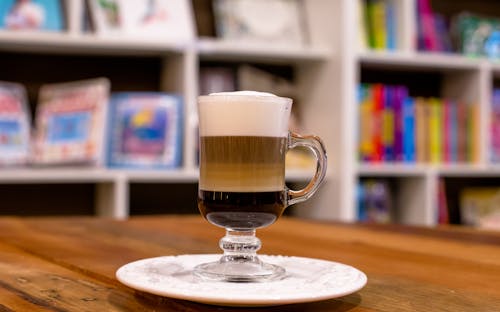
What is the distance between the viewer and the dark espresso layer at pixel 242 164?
0.78m

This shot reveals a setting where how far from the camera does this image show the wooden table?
0.67 m

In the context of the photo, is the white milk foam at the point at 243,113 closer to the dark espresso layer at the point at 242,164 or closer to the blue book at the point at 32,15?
the dark espresso layer at the point at 242,164

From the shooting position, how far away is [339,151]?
2.77 metres

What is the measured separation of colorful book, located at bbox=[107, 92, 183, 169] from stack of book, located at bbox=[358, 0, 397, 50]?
2.79ft

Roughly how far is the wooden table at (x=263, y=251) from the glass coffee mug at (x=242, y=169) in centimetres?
12

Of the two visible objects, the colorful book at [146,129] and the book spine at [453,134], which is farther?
the book spine at [453,134]

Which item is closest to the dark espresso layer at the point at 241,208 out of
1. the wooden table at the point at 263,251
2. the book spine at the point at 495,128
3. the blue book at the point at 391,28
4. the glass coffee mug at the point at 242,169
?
the glass coffee mug at the point at 242,169

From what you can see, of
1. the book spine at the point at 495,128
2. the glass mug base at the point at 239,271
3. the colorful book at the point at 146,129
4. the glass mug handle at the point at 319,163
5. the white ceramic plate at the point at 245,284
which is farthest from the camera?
the book spine at the point at 495,128

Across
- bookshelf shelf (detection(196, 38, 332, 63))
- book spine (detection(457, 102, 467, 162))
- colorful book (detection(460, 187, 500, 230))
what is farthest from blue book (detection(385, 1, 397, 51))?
colorful book (detection(460, 187, 500, 230))

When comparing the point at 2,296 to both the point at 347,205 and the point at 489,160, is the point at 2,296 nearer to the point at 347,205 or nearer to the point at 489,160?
the point at 347,205

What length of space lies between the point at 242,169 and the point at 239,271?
0.37 ft

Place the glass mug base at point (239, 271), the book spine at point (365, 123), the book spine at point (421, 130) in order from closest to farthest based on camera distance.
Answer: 1. the glass mug base at point (239, 271)
2. the book spine at point (365, 123)
3. the book spine at point (421, 130)

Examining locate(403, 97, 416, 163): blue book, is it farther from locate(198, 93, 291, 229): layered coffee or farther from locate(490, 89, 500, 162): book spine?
locate(198, 93, 291, 229): layered coffee

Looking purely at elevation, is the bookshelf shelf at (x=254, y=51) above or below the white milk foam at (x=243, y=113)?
above
